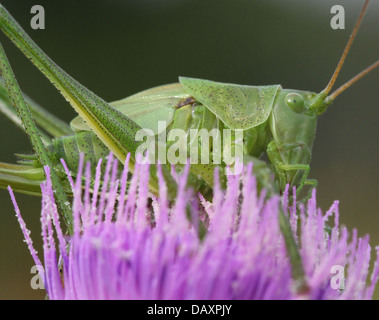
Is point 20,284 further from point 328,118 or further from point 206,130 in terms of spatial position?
point 328,118

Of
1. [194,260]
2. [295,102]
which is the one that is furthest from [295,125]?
[194,260]

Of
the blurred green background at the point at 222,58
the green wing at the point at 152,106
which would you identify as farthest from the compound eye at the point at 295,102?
the blurred green background at the point at 222,58

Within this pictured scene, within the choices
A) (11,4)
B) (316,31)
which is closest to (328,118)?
(316,31)

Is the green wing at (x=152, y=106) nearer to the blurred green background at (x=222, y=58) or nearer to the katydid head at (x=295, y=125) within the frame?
the katydid head at (x=295, y=125)

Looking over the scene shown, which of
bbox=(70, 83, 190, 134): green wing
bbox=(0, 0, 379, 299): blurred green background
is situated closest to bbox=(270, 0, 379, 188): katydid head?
bbox=(70, 83, 190, 134): green wing

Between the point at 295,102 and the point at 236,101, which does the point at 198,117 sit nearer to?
the point at 236,101

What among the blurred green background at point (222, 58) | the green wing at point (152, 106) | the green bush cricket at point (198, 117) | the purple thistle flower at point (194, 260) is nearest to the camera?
the purple thistle flower at point (194, 260)

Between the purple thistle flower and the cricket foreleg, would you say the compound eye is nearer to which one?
the cricket foreleg
